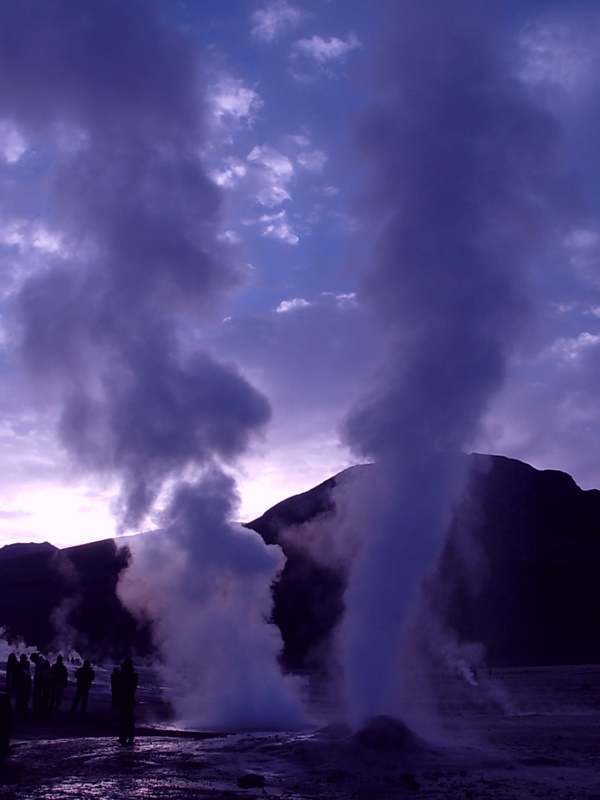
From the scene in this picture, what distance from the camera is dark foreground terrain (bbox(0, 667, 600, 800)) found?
13.8 meters

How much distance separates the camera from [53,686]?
88.1 feet

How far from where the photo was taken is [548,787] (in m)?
14.5

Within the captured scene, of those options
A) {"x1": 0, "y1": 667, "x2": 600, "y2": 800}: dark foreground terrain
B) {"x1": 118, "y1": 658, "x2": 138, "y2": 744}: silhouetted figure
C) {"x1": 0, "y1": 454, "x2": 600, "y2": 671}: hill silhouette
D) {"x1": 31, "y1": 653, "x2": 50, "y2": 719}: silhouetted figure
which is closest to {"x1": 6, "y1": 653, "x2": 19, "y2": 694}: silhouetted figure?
{"x1": 31, "y1": 653, "x2": 50, "y2": 719}: silhouetted figure

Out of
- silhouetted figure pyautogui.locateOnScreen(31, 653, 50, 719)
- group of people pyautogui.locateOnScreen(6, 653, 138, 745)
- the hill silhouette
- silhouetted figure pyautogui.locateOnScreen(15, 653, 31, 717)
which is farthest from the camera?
the hill silhouette

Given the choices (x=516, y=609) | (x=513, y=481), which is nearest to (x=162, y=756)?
(x=516, y=609)

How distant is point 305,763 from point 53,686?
1308 cm

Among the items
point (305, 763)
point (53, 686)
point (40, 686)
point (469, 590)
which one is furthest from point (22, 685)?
point (469, 590)

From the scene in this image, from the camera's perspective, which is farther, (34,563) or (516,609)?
(34,563)

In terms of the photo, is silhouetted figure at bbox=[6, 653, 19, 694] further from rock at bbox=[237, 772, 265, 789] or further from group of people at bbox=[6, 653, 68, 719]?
rock at bbox=[237, 772, 265, 789]

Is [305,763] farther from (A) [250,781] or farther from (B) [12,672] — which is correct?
A: (B) [12,672]

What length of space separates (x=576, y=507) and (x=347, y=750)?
415 ft

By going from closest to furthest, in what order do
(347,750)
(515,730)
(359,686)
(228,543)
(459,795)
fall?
(459,795) → (347,750) → (359,686) → (515,730) → (228,543)

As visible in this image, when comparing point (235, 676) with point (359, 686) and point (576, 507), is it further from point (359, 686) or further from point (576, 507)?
point (576, 507)

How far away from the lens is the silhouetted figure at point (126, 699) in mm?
18727
